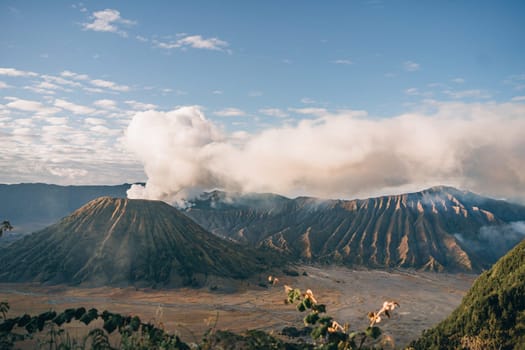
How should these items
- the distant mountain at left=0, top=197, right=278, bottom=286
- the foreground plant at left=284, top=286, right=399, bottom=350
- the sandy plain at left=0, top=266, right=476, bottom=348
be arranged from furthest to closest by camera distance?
the distant mountain at left=0, top=197, right=278, bottom=286 → the sandy plain at left=0, top=266, right=476, bottom=348 → the foreground plant at left=284, top=286, right=399, bottom=350

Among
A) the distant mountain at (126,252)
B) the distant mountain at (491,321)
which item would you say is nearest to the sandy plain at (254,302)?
the distant mountain at (126,252)

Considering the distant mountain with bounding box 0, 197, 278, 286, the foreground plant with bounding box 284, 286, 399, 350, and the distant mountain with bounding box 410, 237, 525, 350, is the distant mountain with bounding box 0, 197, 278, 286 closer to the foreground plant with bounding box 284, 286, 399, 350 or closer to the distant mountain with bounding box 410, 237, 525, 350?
the distant mountain with bounding box 410, 237, 525, 350

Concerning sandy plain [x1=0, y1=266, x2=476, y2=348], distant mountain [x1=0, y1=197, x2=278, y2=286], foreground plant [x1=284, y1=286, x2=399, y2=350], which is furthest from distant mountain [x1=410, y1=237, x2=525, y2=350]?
distant mountain [x1=0, y1=197, x2=278, y2=286]

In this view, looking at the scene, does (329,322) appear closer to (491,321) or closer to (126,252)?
(491,321)

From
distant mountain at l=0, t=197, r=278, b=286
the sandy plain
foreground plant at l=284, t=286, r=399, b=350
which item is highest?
foreground plant at l=284, t=286, r=399, b=350

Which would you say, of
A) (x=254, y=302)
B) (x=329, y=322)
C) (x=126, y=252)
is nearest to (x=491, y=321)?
(x=329, y=322)

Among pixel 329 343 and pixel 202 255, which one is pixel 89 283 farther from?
pixel 329 343
